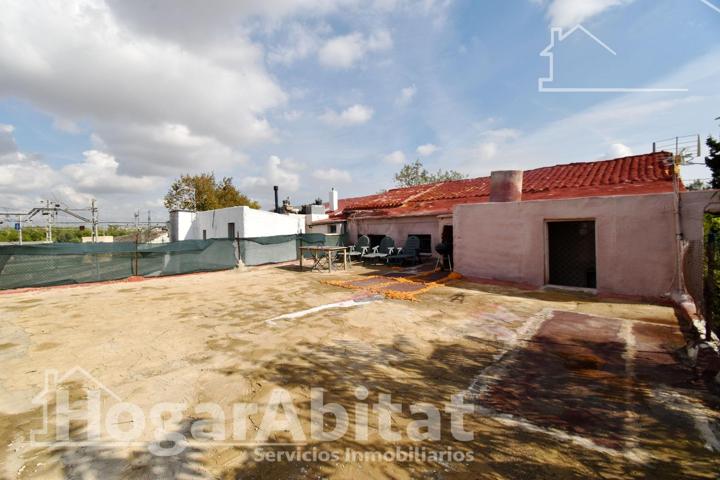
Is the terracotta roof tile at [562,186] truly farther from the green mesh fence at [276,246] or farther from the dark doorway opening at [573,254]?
the green mesh fence at [276,246]

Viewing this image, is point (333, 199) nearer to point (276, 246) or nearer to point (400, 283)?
point (276, 246)

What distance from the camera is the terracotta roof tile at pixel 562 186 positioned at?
9.66m

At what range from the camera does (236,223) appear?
19.9m

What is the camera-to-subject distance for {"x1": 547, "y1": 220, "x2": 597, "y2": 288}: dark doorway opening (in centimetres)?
1120

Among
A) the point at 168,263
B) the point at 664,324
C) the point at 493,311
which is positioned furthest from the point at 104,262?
the point at 664,324

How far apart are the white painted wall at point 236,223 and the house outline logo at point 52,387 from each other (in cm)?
1527

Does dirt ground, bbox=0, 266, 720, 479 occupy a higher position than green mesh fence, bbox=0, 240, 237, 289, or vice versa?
green mesh fence, bbox=0, 240, 237, 289

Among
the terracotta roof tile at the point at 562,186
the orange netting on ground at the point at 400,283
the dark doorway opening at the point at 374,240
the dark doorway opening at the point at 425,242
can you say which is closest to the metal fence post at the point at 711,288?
the orange netting on ground at the point at 400,283

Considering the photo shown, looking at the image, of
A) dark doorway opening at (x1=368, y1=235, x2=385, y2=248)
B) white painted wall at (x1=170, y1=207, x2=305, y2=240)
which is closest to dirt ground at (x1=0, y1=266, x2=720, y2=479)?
dark doorway opening at (x1=368, y1=235, x2=385, y2=248)

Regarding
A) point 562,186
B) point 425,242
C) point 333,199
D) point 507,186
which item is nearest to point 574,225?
point 562,186

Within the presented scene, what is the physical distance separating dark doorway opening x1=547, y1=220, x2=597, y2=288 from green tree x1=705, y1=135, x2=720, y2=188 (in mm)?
6890

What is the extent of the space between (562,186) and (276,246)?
13269 millimetres

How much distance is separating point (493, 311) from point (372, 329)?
2949mm

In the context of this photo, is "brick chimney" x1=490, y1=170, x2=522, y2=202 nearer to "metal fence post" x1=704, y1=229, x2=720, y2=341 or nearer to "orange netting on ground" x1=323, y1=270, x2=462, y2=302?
"orange netting on ground" x1=323, y1=270, x2=462, y2=302
